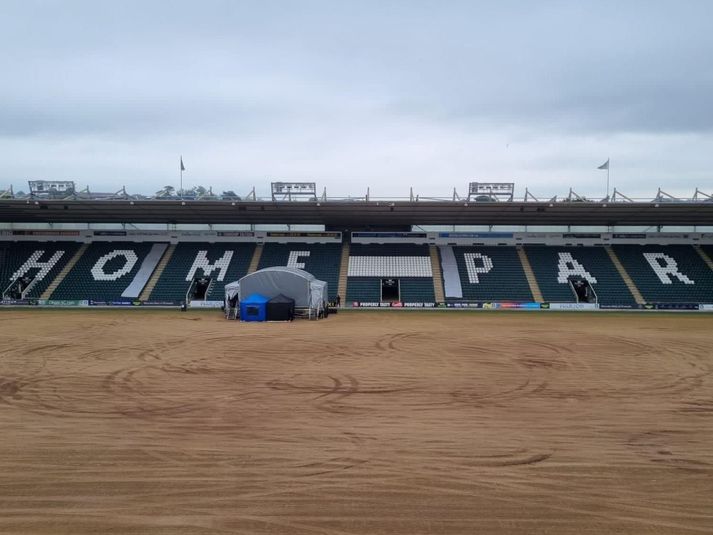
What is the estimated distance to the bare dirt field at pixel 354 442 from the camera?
5.12 meters

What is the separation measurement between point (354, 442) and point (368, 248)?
3477cm

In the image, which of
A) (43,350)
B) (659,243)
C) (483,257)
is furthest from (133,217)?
(659,243)

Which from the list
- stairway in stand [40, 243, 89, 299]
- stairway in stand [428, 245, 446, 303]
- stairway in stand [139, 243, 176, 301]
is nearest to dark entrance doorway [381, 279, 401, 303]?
stairway in stand [428, 245, 446, 303]

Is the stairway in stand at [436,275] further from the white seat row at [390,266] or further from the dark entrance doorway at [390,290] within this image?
the dark entrance doorway at [390,290]

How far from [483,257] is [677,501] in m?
36.0

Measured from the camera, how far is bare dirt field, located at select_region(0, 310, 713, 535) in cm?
512

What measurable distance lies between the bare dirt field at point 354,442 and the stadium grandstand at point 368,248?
813 inches

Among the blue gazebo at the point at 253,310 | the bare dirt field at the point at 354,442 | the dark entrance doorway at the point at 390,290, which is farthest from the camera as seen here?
the dark entrance doorway at the point at 390,290

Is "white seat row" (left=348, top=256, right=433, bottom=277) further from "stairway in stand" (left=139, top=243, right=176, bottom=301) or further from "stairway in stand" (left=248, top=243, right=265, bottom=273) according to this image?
"stairway in stand" (left=139, top=243, right=176, bottom=301)

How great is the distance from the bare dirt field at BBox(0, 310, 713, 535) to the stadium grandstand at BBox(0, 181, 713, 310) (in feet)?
67.7

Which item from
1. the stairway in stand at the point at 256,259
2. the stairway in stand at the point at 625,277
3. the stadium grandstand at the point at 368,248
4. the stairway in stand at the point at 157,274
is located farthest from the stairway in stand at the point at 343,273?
the stairway in stand at the point at 625,277

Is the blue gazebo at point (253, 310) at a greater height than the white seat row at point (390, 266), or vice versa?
the white seat row at point (390, 266)

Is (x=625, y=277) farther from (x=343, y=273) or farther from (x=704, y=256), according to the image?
(x=343, y=273)

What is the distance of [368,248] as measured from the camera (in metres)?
41.7
